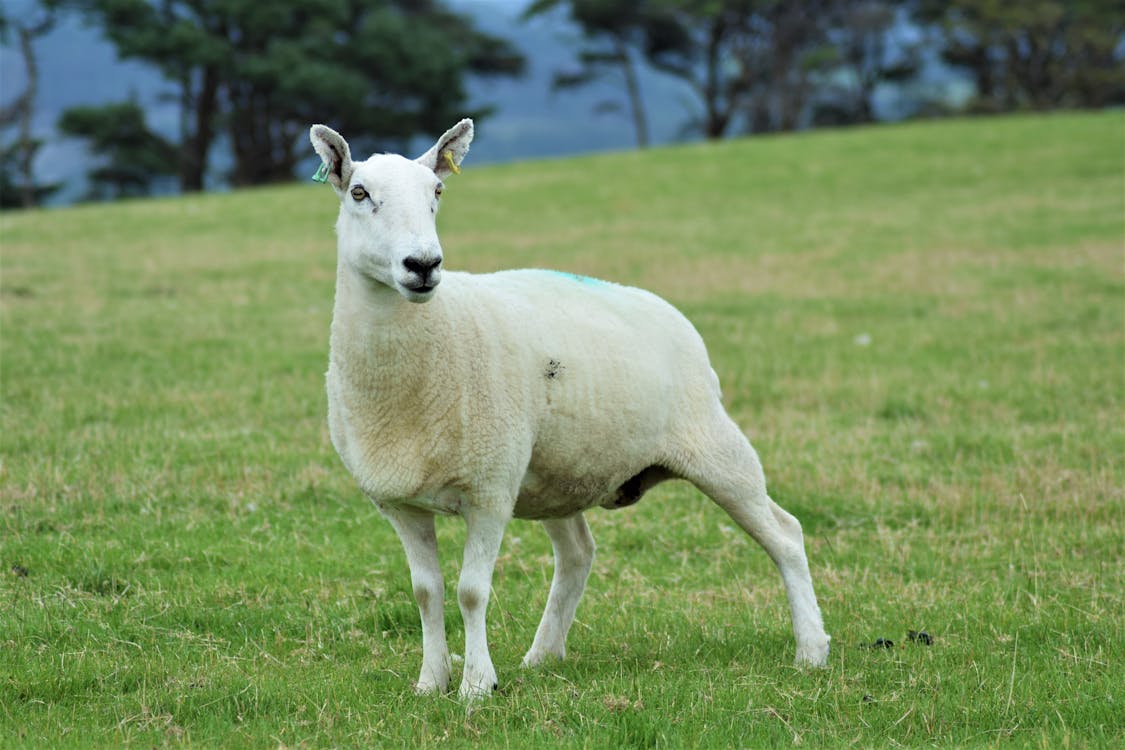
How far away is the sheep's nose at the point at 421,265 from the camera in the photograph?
16.5ft

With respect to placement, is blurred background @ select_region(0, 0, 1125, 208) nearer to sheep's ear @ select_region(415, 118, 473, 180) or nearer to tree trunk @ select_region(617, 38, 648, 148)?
tree trunk @ select_region(617, 38, 648, 148)

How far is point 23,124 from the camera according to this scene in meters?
49.5

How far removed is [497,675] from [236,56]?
47.0 m

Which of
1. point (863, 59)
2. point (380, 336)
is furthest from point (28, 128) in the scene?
point (380, 336)

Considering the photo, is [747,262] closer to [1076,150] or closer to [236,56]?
[1076,150]

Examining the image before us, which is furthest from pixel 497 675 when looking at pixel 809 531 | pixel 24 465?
pixel 24 465

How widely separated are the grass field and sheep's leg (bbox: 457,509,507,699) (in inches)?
5.2

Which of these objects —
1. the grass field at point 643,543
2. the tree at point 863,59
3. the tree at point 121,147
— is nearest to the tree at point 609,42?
the tree at point 863,59

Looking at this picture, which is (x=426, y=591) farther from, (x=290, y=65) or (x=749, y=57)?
(x=749, y=57)

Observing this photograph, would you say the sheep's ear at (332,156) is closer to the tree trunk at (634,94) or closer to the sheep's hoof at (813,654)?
the sheep's hoof at (813,654)

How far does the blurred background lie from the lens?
4900cm

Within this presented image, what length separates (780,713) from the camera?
5.34 m

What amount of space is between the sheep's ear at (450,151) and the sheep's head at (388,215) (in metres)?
0.03

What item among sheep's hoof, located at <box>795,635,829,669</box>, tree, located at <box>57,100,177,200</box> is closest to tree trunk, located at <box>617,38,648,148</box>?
tree, located at <box>57,100,177,200</box>
